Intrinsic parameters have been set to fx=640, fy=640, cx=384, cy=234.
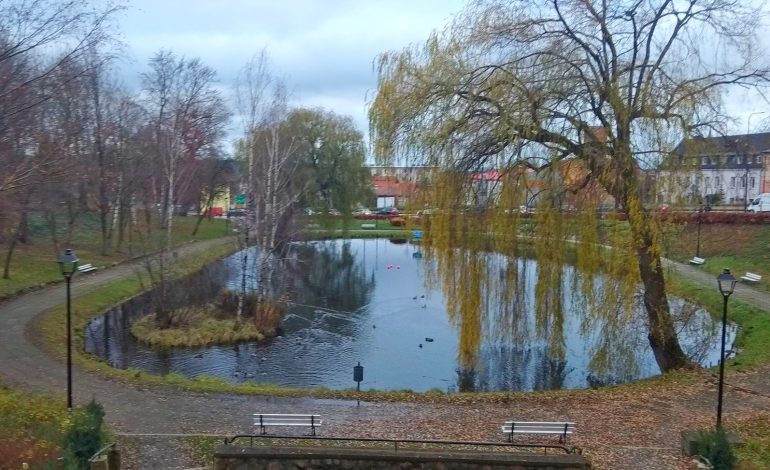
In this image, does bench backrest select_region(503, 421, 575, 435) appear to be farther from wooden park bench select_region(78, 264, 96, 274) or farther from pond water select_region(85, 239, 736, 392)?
wooden park bench select_region(78, 264, 96, 274)

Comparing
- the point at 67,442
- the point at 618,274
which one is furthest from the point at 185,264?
the point at 67,442

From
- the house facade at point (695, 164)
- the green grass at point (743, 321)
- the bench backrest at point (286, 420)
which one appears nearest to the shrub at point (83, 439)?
the bench backrest at point (286, 420)

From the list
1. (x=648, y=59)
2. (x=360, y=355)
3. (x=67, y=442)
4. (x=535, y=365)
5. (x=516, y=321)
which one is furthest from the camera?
(x=360, y=355)

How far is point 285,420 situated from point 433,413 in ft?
9.55

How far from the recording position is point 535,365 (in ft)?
54.6

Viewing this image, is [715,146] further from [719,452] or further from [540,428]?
[719,452]

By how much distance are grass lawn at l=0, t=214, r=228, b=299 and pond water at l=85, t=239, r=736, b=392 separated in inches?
129

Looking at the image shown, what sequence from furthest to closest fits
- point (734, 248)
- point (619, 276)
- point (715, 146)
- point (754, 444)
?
point (734, 248) < point (619, 276) < point (715, 146) < point (754, 444)

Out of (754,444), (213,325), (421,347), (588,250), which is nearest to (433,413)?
(754,444)

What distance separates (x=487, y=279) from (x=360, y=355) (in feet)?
19.0

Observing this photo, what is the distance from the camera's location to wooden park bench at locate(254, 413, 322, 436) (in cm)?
966

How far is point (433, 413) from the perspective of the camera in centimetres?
1147

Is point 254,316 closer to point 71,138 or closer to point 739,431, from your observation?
point 71,138

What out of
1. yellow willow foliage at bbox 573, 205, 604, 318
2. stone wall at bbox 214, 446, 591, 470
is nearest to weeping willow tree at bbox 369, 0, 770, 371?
yellow willow foliage at bbox 573, 205, 604, 318
